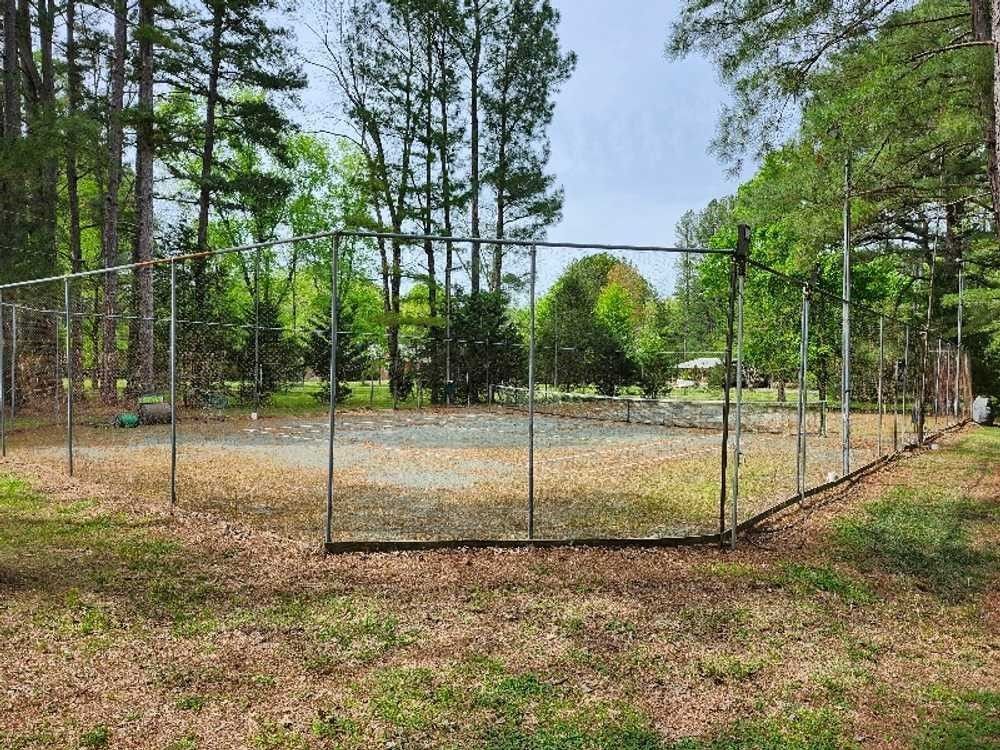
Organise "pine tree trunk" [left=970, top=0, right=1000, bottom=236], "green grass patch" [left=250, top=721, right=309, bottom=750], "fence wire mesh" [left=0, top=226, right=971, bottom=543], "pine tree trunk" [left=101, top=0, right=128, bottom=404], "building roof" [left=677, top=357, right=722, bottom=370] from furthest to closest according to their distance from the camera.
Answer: "building roof" [left=677, top=357, right=722, bottom=370] < "pine tree trunk" [left=101, top=0, right=128, bottom=404] < "pine tree trunk" [left=970, top=0, right=1000, bottom=236] < "fence wire mesh" [left=0, top=226, right=971, bottom=543] < "green grass patch" [left=250, top=721, right=309, bottom=750]

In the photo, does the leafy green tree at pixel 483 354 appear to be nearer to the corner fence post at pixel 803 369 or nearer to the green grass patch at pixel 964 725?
the corner fence post at pixel 803 369

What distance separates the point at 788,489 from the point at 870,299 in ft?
61.7

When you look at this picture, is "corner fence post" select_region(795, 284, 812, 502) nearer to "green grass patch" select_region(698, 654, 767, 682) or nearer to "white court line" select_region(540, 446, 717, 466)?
"white court line" select_region(540, 446, 717, 466)

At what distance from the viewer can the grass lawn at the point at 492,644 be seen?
256 centimetres

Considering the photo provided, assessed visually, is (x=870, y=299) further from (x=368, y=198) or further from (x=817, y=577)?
(x=817, y=577)

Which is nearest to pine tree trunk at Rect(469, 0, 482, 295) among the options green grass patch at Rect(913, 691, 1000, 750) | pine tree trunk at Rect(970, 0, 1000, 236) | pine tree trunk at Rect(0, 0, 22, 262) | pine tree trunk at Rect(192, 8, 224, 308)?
pine tree trunk at Rect(192, 8, 224, 308)

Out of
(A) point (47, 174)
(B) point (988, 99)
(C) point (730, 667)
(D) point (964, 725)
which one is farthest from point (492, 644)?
(A) point (47, 174)

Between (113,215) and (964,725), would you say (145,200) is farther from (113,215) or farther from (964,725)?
(964,725)

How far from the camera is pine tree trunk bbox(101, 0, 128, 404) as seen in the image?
14406mm

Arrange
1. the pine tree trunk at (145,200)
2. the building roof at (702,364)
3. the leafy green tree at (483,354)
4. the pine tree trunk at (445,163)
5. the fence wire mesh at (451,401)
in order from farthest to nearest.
A: the building roof at (702,364)
the pine tree trunk at (445,163)
the leafy green tree at (483,354)
the pine tree trunk at (145,200)
the fence wire mesh at (451,401)

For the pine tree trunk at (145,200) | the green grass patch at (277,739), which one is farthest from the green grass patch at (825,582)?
the pine tree trunk at (145,200)

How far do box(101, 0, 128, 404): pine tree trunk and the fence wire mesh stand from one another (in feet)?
0.41

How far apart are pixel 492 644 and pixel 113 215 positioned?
48.5ft

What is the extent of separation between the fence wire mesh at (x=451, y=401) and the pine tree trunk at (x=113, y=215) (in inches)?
4.9
